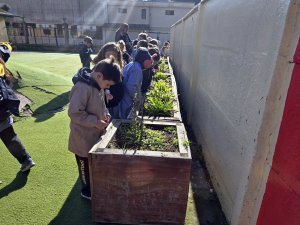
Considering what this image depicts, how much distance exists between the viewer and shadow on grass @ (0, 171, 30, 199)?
10.6 feet

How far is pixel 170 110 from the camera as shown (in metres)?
4.08

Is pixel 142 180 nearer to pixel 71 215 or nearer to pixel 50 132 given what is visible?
pixel 71 215

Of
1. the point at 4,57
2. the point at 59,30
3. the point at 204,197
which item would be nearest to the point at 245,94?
the point at 204,197

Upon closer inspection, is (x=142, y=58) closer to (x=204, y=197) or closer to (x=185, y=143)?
(x=185, y=143)

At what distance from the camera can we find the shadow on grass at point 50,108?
6064 mm

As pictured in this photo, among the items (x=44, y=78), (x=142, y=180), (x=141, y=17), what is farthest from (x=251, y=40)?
(x=141, y=17)

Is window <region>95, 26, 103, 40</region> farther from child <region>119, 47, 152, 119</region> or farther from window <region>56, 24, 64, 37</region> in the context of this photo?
child <region>119, 47, 152, 119</region>

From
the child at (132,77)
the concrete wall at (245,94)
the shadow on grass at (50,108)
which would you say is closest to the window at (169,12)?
the shadow on grass at (50,108)

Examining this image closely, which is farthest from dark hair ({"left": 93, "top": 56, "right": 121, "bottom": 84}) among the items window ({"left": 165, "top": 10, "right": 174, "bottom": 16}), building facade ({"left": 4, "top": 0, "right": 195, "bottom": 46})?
window ({"left": 165, "top": 10, "right": 174, "bottom": 16})

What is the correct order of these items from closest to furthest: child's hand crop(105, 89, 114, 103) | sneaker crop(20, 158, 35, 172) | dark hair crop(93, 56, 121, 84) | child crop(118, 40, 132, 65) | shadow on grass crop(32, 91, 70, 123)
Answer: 1. dark hair crop(93, 56, 121, 84)
2. child's hand crop(105, 89, 114, 103)
3. sneaker crop(20, 158, 35, 172)
4. child crop(118, 40, 132, 65)
5. shadow on grass crop(32, 91, 70, 123)

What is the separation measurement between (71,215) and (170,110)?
6.93ft

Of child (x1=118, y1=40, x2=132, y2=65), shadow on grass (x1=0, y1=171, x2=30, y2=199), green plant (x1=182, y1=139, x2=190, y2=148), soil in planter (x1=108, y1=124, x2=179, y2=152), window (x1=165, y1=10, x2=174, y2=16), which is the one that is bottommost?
shadow on grass (x1=0, y1=171, x2=30, y2=199)

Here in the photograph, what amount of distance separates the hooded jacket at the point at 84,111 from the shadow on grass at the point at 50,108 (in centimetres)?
338

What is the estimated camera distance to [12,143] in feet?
11.5
